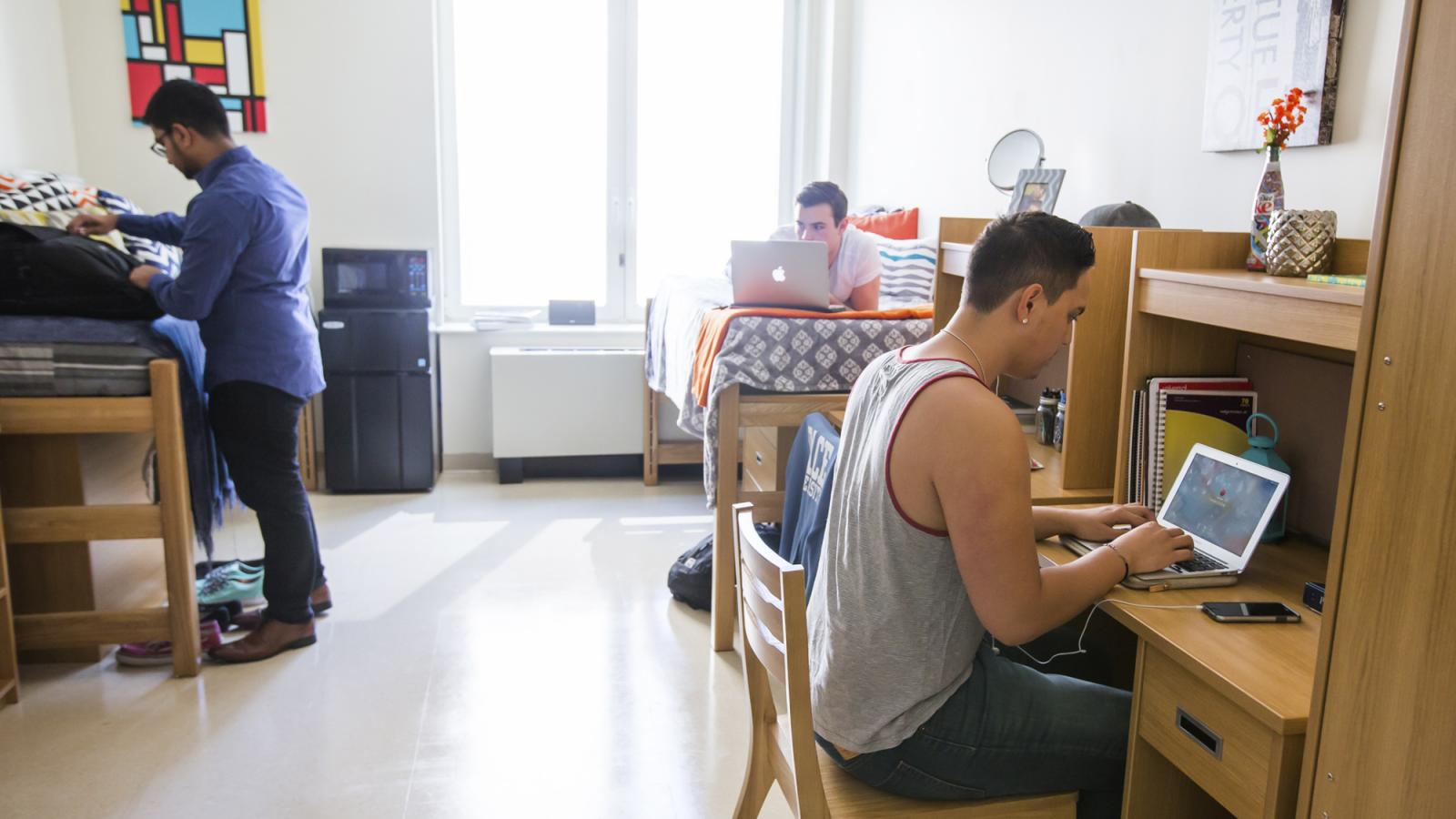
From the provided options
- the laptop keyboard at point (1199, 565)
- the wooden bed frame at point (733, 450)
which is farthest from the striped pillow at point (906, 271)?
the laptop keyboard at point (1199, 565)

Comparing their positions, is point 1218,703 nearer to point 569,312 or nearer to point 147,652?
point 147,652

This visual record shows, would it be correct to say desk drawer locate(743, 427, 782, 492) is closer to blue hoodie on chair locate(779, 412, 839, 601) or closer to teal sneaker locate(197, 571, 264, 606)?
blue hoodie on chair locate(779, 412, 839, 601)

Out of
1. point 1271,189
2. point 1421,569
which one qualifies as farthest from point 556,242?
point 1421,569

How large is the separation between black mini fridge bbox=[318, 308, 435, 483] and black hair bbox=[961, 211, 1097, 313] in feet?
10.7

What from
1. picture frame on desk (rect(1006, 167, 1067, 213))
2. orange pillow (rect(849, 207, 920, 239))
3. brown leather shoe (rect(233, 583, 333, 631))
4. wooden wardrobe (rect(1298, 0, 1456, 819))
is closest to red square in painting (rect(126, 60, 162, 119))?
brown leather shoe (rect(233, 583, 333, 631))

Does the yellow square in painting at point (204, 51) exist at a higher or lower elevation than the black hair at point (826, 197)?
higher

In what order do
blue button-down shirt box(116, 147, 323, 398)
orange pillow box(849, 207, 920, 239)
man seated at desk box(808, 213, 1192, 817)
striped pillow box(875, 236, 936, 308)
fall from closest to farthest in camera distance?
man seated at desk box(808, 213, 1192, 817) → blue button-down shirt box(116, 147, 323, 398) → striped pillow box(875, 236, 936, 308) → orange pillow box(849, 207, 920, 239)

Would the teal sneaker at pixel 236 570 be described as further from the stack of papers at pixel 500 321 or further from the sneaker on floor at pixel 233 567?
→ the stack of papers at pixel 500 321

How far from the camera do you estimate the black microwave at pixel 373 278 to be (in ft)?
13.9

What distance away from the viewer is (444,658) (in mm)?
2736

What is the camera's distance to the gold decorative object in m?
1.58

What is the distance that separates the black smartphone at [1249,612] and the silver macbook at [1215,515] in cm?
9

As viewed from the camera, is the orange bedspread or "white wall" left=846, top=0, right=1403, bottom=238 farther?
the orange bedspread

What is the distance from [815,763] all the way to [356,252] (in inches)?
140
